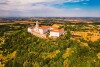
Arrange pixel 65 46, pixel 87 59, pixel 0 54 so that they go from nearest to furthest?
1. pixel 87 59
2. pixel 65 46
3. pixel 0 54

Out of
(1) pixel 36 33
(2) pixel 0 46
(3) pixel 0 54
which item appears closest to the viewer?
(3) pixel 0 54

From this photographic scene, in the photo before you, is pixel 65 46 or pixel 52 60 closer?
pixel 52 60

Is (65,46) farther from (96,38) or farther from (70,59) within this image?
(96,38)

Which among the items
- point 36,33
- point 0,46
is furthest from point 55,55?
point 0,46

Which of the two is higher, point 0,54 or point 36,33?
point 36,33

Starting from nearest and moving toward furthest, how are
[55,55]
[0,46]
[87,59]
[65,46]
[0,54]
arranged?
[87,59] → [55,55] → [65,46] → [0,54] → [0,46]

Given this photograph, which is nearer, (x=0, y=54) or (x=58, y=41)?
(x=58, y=41)

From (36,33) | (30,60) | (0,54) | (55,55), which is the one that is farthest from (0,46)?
(55,55)

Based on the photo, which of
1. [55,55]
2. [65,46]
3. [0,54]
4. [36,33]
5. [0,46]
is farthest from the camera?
[0,46]

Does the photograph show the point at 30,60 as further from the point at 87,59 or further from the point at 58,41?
the point at 87,59
